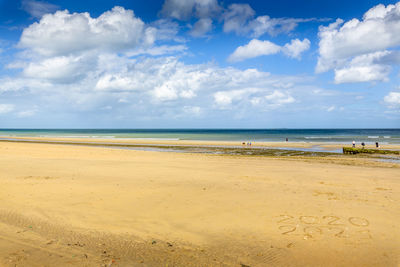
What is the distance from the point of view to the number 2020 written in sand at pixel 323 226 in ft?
21.6

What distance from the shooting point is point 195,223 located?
7.30m

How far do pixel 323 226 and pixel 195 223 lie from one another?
3.29m

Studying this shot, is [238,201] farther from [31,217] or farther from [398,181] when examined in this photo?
[398,181]

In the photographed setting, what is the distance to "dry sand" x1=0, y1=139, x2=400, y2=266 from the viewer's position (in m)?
5.41

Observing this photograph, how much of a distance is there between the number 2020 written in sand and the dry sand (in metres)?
0.03

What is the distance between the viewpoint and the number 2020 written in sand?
6.58 m

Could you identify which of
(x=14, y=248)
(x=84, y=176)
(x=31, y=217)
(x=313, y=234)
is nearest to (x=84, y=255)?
(x=14, y=248)

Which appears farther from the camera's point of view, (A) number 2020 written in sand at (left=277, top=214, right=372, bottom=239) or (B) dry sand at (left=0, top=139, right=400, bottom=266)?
(A) number 2020 written in sand at (left=277, top=214, right=372, bottom=239)

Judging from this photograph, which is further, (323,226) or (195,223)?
(195,223)

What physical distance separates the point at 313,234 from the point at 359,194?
5.23 meters

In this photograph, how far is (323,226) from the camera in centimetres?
702

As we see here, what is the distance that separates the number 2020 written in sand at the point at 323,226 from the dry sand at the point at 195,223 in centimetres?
3

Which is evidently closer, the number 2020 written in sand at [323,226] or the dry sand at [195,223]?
the dry sand at [195,223]

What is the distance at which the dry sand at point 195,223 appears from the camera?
541 centimetres
